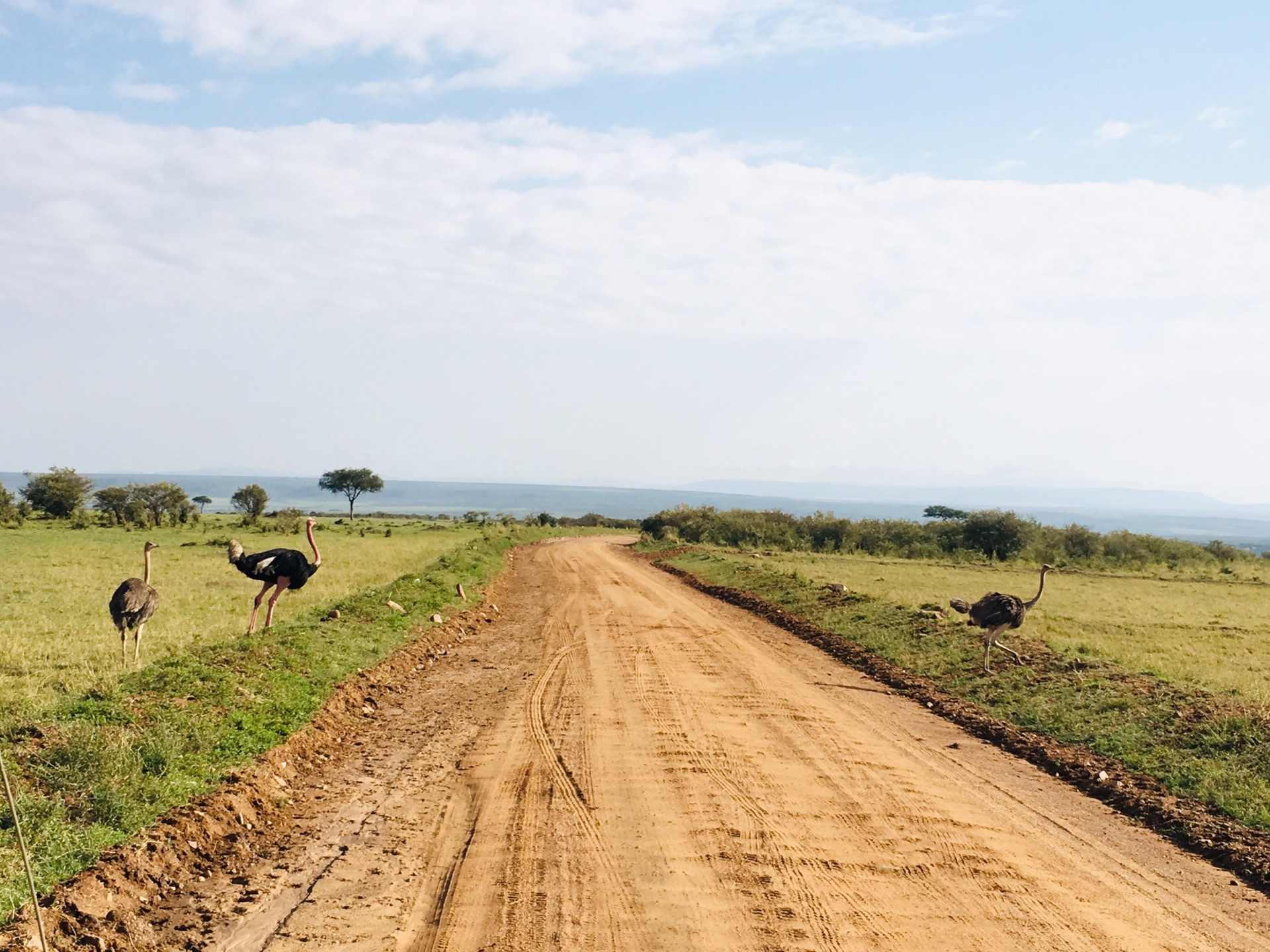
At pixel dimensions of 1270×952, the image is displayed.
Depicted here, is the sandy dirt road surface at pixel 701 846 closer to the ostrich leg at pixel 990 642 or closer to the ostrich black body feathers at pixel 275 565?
the ostrich leg at pixel 990 642

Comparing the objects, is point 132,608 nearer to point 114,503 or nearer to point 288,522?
point 288,522

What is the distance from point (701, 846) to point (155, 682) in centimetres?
790

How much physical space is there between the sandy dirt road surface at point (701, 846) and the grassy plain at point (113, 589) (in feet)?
17.6

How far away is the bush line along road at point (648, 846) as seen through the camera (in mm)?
6148

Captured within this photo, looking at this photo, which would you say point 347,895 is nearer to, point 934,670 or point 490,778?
point 490,778

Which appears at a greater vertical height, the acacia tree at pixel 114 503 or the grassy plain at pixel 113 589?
the acacia tree at pixel 114 503

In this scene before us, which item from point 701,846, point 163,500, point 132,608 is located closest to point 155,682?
point 132,608

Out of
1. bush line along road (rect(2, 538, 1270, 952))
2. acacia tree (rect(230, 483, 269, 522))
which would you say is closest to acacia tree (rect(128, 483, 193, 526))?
acacia tree (rect(230, 483, 269, 522))

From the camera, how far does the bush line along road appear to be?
615 cm

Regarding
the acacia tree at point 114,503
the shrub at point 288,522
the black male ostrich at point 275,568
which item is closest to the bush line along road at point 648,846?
the black male ostrich at point 275,568

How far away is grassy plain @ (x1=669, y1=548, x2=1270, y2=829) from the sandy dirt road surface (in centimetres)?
169

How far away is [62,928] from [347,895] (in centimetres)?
185

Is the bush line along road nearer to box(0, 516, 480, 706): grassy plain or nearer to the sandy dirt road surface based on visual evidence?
the sandy dirt road surface

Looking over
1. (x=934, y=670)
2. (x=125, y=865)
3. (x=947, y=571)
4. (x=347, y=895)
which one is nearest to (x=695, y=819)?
(x=347, y=895)
